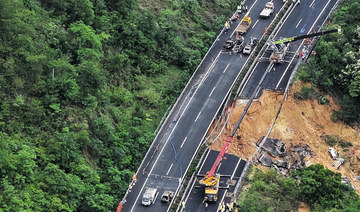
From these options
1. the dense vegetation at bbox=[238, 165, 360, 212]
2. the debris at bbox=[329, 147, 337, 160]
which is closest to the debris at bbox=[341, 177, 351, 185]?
the debris at bbox=[329, 147, 337, 160]

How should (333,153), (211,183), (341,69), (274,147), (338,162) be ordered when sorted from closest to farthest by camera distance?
(211,183) < (274,147) < (338,162) < (333,153) < (341,69)

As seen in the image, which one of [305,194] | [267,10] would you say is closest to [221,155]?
[305,194]

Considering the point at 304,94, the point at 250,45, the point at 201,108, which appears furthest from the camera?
the point at 250,45

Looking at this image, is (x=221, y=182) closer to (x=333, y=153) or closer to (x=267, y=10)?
(x=333, y=153)

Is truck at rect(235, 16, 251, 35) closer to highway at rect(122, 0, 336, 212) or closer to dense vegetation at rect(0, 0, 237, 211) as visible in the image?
highway at rect(122, 0, 336, 212)

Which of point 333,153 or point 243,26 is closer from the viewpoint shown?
point 333,153

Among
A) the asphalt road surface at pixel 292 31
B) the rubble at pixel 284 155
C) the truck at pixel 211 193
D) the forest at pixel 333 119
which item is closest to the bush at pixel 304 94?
the forest at pixel 333 119

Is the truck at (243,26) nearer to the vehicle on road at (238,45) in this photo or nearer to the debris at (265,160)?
the vehicle on road at (238,45)
